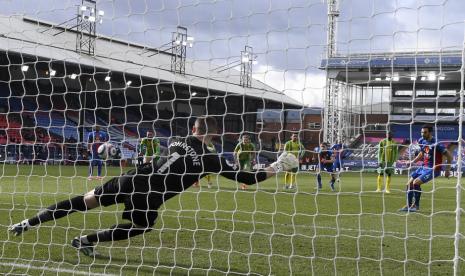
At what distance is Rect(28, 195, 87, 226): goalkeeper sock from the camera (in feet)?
18.9

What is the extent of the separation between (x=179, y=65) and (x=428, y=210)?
6760mm

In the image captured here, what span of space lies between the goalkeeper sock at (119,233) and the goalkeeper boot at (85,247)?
0.37ft

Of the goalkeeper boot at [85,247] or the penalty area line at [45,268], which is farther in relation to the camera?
the goalkeeper boot at [85,247]

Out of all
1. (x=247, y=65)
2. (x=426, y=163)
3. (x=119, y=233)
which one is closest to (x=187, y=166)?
(x=119, y=233)

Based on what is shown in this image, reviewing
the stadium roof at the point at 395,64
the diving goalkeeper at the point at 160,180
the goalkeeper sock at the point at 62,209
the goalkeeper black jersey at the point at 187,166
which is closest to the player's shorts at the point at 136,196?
the diving goalkeeper at the point at 160,180

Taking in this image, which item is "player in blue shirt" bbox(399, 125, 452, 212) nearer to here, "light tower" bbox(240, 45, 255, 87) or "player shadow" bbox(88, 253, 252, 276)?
"light tower" bbox(240, 45, 255, 87)

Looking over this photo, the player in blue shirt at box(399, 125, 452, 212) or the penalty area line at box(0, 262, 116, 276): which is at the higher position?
the player in blue shirt at box(399, 125, 452, 212)

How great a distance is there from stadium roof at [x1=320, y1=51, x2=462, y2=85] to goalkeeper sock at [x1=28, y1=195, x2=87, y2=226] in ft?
8.71

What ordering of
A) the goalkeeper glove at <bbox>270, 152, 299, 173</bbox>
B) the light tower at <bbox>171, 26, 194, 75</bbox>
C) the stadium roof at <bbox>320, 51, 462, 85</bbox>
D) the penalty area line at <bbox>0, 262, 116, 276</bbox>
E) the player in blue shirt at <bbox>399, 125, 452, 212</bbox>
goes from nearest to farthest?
1. the stadium roof at <bbox>320, 51, 462, 85</bbox>
2. the goalkeeper glove at <bbox>270, 152, 299, 173</bbox>
3. the penalty area line at <bbox>0, 262, 116, 276</bbox>
4. the light tower at <bbox>171, 26, 194, 75</bbox>
5. the player in blue shirt at <bbox>399, 125, 452, 212</bbox>

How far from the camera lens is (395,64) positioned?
5.29 m

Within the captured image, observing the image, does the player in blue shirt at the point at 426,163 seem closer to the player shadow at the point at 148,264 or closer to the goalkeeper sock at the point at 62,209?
the player shadow at the point at 148,264

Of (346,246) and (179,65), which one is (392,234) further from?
(179,65)

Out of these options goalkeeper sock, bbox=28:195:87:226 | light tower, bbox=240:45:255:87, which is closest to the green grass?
goalkeeper sock, bbox=28:195:87:226

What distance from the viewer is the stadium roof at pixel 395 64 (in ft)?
16.3
